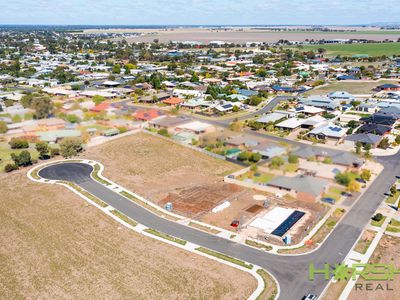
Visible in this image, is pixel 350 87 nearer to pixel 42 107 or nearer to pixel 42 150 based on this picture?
pixel 42 107

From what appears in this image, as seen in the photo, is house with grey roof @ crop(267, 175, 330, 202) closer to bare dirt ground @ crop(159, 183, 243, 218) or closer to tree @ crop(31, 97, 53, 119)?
bare dirt ground @ crop(159, 183, 243, 218)

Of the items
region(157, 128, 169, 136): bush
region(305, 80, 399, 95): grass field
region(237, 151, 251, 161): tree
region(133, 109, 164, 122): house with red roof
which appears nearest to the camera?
region(237, 151, 251, 161): tree

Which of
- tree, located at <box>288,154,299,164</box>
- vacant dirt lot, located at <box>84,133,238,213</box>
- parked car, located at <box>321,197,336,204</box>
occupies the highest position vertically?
tree, located at <box>288,154,299,164</box>

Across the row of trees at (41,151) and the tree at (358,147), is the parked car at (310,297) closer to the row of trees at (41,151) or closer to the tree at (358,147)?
the tree at (358,147)

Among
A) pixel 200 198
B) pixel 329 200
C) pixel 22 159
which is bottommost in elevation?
pixel 200 198

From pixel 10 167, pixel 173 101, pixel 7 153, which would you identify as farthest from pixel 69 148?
pixel 173 101

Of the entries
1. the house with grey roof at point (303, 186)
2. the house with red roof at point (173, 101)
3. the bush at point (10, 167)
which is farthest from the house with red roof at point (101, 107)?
the house with grey roof at point (303, 186)

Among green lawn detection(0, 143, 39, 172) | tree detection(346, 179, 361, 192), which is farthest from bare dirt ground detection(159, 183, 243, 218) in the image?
green lawn detection(0, 143, 39, 172)
